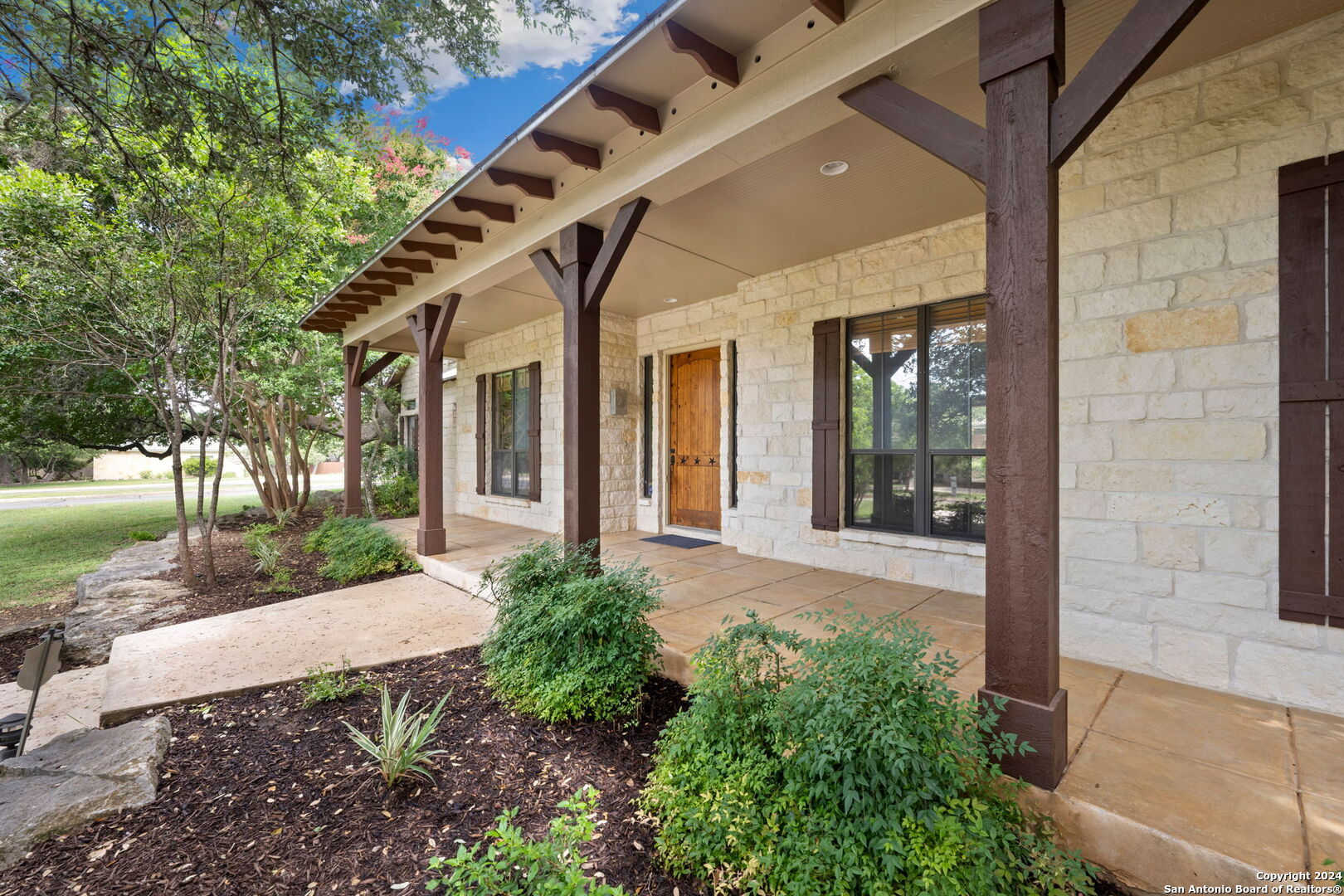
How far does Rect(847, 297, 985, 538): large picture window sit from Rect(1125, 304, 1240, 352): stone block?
1.06 m

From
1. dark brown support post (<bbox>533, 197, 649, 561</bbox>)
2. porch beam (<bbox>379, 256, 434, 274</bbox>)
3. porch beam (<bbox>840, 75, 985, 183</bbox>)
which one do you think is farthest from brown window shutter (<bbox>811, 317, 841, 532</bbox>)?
porch beam (<bbox>379, 256, 434, 274</bbox>)

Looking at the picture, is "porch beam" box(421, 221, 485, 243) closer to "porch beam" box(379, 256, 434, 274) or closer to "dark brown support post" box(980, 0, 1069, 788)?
"porch beam" box(379, 256, 434, 274)

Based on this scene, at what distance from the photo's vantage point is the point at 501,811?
1.86 meters

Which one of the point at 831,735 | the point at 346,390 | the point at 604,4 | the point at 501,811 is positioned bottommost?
the point at 501,811

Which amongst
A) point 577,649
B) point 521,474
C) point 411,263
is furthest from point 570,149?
point 521,474

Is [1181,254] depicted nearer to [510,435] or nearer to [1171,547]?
[1171,547]

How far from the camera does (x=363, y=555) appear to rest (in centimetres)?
496

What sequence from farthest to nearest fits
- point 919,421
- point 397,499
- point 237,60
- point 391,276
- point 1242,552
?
point 397,499 → point 391,276 → point 919,421 → point 237,60 → point 1242,552

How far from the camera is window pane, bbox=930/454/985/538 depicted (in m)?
3.49

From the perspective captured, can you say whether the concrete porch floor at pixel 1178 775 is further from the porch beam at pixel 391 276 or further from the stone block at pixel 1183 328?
the porch beam at pixel 391 276

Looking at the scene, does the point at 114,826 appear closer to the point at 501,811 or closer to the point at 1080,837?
the point at 501,811

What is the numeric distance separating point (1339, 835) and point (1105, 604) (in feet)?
3.83

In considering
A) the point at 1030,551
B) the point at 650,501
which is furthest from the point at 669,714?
the point at 650,501

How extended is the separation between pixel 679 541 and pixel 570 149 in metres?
3.58
